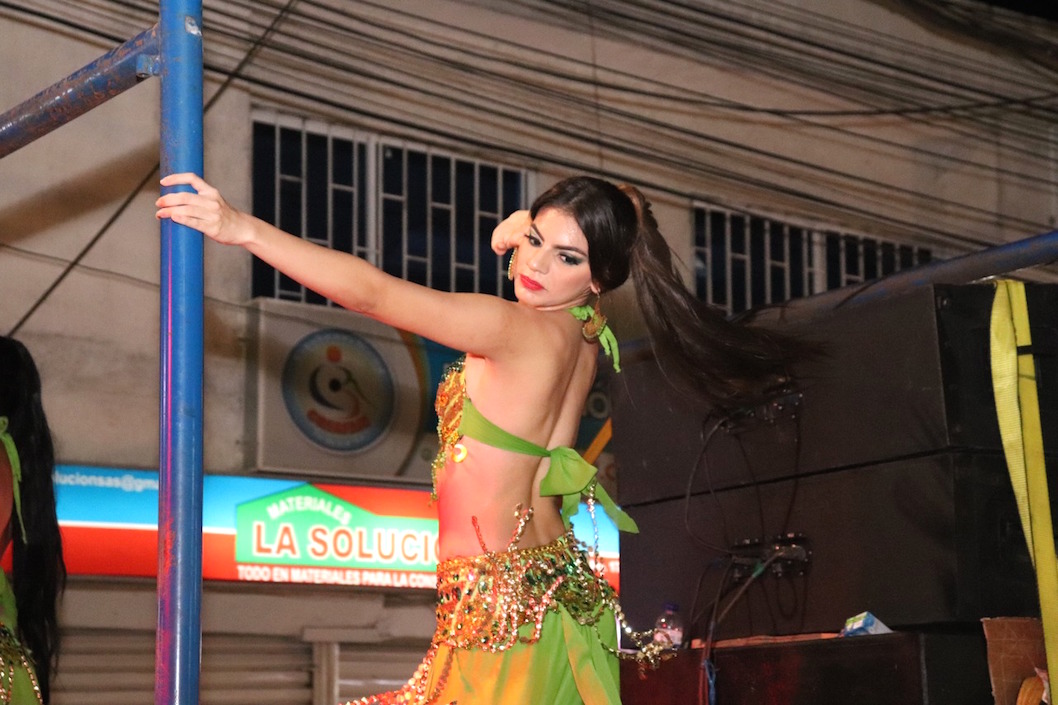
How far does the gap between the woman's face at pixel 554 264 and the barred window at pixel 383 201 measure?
521 cm

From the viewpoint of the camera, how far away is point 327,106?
27.1 feet

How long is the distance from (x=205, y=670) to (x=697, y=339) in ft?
16.9

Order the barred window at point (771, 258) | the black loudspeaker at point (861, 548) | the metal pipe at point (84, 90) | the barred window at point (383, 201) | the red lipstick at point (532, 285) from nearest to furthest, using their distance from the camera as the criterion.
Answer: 1. the metal pipe at point (84, 90)
2. the red lipstick at point (532, 285)
3. the black loudspeaker at point (861, 548)
4. the barred window at point (383, 201)
5. the barred window at point (771, 258)

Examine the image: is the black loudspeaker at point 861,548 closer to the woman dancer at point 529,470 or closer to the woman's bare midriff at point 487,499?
the woman dancer at point 529,470

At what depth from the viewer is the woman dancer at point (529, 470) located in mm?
2801

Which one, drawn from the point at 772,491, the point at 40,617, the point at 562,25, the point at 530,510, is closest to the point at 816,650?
the point at 772,491

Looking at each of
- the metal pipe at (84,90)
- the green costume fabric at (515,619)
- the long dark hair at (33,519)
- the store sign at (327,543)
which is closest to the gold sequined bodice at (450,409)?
the green costume fabric at (515,619)

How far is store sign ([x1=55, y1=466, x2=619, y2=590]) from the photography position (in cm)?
730

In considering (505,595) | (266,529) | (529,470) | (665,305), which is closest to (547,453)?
(529,470)

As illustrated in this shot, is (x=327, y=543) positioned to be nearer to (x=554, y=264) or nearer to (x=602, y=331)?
(x=602, y=331)

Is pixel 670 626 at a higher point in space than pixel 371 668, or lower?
lower

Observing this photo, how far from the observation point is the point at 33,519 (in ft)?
12.7

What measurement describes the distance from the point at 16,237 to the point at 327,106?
6.24 ft

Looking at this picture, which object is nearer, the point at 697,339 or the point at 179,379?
the point at 179,379
